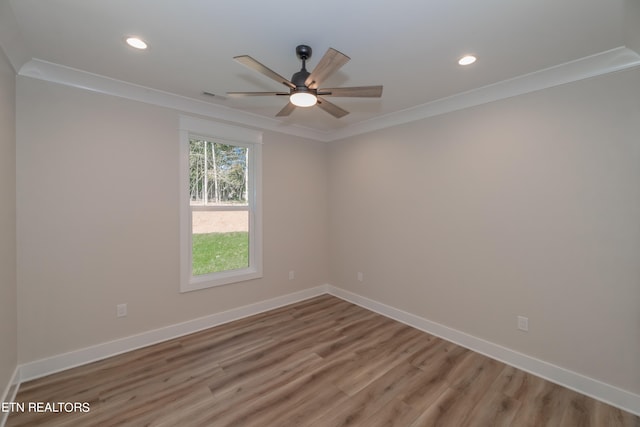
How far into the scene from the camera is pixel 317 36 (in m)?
1.86

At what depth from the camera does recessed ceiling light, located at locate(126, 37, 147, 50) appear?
191 centimetres

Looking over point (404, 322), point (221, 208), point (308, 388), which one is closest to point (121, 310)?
point (221, 208)

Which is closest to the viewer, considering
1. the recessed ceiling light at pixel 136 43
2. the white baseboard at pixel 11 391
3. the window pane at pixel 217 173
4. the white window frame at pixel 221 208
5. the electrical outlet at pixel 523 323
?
the white baseboard at pixel 11 391

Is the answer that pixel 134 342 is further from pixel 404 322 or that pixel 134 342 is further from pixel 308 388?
pixel 404 322

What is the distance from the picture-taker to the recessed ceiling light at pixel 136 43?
6.26ft

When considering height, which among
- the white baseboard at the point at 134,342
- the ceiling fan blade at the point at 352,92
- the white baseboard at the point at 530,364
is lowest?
the white baseboard at the point at 530,364

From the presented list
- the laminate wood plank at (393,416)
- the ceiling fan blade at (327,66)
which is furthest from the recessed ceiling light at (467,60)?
the laminate wood plank at (393,416)

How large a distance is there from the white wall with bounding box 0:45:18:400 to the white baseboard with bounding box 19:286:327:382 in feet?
0.67

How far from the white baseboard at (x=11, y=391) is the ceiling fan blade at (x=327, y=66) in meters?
3.01

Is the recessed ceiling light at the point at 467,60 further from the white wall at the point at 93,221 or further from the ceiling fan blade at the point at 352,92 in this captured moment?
the white wall at the point at 93,221

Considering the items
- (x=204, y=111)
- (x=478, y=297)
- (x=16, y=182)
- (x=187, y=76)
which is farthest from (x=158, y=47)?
(x=478, y=297)

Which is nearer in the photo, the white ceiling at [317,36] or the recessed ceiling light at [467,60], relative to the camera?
the white ceiling at [317,36]

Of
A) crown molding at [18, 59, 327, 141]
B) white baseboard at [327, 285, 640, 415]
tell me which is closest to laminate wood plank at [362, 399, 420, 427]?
white baseboard at [327, 285, 640, 415]

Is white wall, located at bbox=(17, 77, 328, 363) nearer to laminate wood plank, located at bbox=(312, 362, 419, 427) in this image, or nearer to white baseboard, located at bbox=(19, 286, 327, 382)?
white baseboard, located at bbox=(19, 286, 327, 382)
